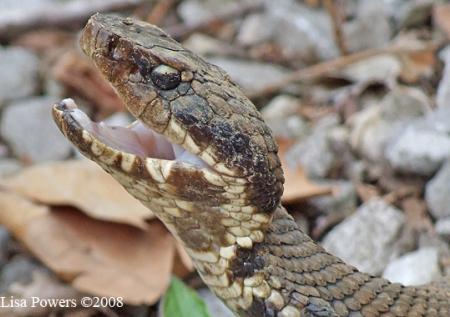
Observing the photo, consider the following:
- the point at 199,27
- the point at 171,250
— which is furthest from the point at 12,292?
the point at 199,27

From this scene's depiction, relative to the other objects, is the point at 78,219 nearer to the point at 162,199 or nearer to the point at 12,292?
the point at 12,292

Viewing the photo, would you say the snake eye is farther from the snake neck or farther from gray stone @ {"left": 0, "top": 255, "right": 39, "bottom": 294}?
gray stone @ {"left": 0, "top": 255, "right": 39, "bottom": 294}

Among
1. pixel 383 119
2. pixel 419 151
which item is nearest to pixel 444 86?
pixel 383 119

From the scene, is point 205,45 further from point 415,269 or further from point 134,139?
point 134,139

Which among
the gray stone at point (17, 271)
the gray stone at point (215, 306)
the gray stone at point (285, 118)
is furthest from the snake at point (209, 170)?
the gray stone at point (285, 118)

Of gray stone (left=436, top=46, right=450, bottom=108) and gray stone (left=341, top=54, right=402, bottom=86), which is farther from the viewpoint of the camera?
gray stone (left=341, top=54, right=402, bottom=86)

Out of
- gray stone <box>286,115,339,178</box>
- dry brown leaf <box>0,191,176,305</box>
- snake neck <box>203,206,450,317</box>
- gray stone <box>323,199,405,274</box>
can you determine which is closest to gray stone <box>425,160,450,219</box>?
gray stone <box>323,199,405,274</box>
